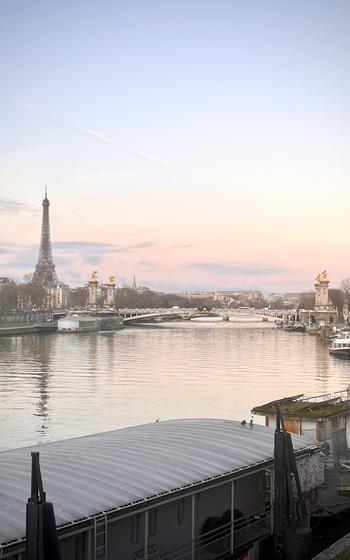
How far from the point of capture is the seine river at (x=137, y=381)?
58.5 ft

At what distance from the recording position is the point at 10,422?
17.1 m

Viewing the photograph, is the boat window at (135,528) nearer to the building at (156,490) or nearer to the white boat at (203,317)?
the building at (156,490)

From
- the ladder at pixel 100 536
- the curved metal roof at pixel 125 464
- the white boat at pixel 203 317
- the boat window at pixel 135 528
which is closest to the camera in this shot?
the ladder at pixel 100 536

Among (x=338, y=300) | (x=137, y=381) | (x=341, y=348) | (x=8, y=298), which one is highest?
(x=338, y=300)

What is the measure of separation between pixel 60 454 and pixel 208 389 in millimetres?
17244

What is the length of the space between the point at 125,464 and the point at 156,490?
0.55m

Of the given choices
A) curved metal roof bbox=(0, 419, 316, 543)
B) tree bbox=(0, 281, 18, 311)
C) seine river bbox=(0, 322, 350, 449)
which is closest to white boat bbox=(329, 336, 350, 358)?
seine river bbox=(0, 322, 350, 449)

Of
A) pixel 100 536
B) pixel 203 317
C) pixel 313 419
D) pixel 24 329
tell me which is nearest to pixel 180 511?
pixel 100 536

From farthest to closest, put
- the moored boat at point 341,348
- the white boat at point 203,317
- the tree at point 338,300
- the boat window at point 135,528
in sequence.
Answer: the white boat at point 203,317, the tree at point 338,300, the moored boat at point 341,348, the boat window at point 135,528

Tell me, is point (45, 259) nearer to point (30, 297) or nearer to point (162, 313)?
point (30, 297)

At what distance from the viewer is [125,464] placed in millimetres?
6168

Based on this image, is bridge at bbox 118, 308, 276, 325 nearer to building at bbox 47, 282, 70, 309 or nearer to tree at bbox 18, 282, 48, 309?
tree at bbox 18, 282, 48, 309

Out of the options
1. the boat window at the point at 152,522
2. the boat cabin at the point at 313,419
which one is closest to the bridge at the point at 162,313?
the boat cabin at the point at 313,419

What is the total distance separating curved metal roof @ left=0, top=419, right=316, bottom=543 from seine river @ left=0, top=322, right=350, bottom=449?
25.3 feet
